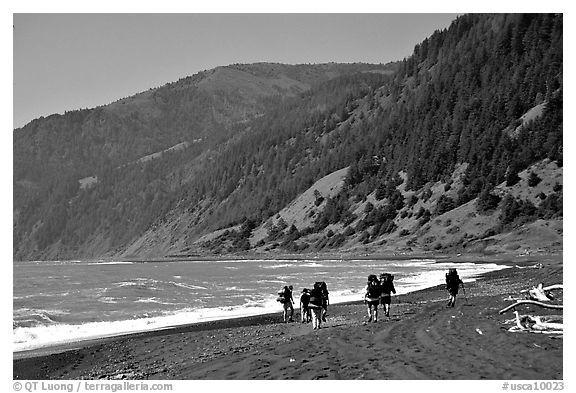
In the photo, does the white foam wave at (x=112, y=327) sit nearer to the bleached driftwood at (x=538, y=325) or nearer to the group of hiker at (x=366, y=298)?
the group of hiker at (x=366, y=298)

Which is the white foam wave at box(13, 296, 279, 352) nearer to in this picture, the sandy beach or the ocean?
the ocean

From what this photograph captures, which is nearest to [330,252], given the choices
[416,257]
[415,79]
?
[416,257]

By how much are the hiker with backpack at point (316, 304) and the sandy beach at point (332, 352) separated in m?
0.38

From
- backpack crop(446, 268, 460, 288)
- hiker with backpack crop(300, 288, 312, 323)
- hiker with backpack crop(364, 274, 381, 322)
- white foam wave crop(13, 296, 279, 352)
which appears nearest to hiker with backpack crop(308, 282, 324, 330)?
hiker with backpack crop(300, 288, 312, 323)

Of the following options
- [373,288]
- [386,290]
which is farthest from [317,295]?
[386,290]

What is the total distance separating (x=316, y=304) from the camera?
2258cm

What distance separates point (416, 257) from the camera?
8488cm

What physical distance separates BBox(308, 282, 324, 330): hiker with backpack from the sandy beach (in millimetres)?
382

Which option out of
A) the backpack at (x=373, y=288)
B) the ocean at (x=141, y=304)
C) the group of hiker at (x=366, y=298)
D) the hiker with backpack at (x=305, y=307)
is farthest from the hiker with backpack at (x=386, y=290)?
the ocean at (x=141, y=304)

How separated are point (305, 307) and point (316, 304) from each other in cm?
265

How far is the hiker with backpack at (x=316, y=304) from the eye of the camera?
2253cm

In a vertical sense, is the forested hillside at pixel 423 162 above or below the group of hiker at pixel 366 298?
above

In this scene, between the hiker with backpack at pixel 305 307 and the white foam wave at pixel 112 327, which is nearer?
the hiker with backpack at pixel 305 307

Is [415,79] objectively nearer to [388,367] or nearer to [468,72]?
[468,72]
